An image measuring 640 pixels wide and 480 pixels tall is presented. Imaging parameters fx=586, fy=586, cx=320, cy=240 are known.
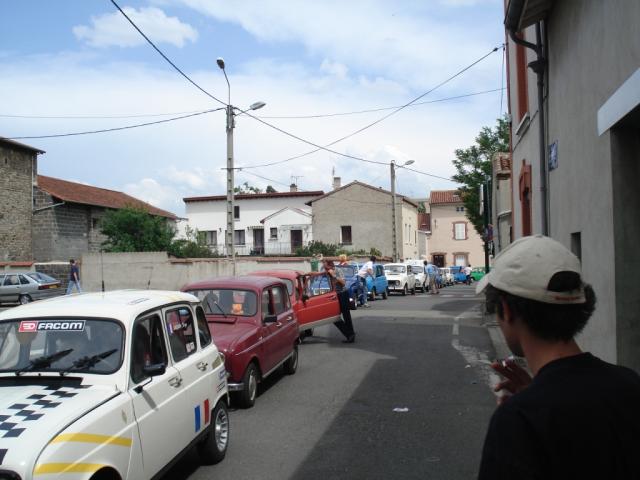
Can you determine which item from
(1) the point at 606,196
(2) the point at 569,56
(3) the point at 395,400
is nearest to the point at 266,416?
(3) the point at 395,400

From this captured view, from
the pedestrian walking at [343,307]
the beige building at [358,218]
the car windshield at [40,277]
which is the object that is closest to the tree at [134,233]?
the car windshield at [40,277]

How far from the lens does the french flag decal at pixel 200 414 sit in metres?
5.05

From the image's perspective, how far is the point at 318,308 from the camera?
12.6 m

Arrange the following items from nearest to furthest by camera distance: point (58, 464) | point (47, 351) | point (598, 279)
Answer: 1. point (58, 464)
2. point (47, 351)
3. point (598, 279)

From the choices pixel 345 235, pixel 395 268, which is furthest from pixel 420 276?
pixel 345 235

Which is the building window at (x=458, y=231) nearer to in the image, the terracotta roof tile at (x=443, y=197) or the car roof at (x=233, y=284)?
the terracotta roof tile at (x=443, y=197)

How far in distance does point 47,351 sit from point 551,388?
12.8ft

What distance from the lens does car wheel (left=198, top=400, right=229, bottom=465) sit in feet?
17.7

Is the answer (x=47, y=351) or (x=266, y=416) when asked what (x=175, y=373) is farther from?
(x=266, y=416)

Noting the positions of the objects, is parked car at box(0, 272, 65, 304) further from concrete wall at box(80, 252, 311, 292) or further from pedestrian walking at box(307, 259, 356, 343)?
pedestrian walking at box(307, 259, 356, 343)

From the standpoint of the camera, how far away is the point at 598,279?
601 centimetres

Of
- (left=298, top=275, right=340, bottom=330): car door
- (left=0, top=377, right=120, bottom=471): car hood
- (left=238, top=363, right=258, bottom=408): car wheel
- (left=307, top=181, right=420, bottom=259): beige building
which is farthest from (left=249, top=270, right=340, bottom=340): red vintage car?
(left=307, top=181, right=420, bottom=259): beige building

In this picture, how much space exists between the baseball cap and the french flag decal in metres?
3.87

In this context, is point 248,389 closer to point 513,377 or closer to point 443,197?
point 513,377
